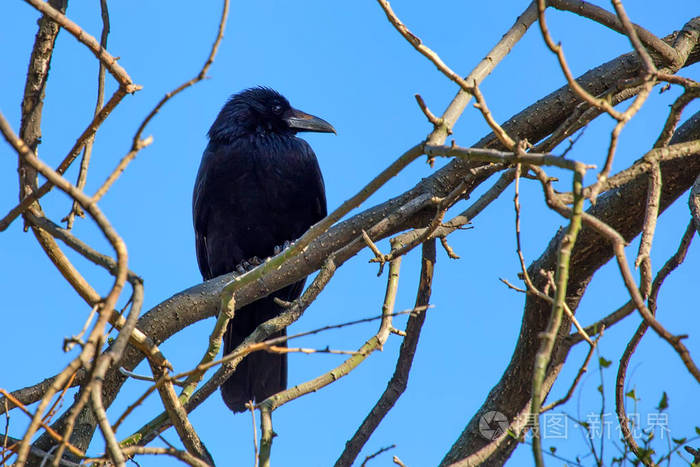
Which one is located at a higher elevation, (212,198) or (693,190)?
(212,198)

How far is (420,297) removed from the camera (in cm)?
404

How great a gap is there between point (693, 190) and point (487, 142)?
1086 millimetres

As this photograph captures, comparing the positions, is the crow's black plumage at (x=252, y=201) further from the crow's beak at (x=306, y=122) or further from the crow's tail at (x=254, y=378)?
the crow's beak at (x=306, y=122)

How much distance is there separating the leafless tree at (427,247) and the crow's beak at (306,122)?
105 inches

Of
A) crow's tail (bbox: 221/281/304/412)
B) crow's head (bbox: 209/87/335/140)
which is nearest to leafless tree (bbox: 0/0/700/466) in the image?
crow's tail (bbox: 221/281/304/412)

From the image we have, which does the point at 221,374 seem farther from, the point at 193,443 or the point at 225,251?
the point at 225,251

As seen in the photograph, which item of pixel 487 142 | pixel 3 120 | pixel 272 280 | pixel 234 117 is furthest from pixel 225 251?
pixel 3 120

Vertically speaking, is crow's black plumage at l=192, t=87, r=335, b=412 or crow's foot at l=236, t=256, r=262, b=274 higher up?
crow's black plumage at l=192, t=87, r=335, b=412

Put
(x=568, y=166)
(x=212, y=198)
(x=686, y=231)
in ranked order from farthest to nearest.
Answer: (x=212, y=198)
(x=686, y=231)
(x=568, y=166)

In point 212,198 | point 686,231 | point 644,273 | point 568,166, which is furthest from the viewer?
point 212,198

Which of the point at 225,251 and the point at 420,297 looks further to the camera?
the point at 225,251

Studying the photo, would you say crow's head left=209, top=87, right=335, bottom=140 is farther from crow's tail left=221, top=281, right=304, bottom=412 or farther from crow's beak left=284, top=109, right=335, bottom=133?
crow's tail left=221, top=281, right=304, bottom=412

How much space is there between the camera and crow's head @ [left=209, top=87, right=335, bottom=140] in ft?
20.7

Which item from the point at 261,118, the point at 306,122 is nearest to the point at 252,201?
the point at 261,118
